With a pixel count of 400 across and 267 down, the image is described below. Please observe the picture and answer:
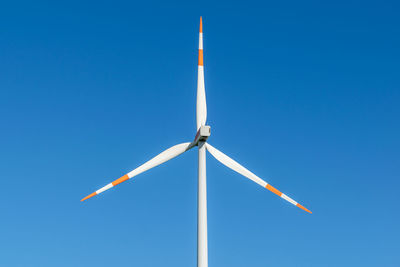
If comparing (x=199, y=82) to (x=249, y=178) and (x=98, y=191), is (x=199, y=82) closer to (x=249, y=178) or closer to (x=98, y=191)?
(x=249, y=178)

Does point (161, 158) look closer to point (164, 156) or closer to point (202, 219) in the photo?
point (164, 156)

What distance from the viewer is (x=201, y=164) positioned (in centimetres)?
4509

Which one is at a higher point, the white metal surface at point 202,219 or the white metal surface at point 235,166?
the white metal surface at point 235,166

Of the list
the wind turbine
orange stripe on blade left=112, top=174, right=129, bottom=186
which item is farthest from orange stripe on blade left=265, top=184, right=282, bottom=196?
orange stripe on blade left=112, top=174, right=129, bottom=186

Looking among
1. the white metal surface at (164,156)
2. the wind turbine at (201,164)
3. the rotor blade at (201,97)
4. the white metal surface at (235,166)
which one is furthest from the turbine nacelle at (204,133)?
the rotor blade at (201,97)

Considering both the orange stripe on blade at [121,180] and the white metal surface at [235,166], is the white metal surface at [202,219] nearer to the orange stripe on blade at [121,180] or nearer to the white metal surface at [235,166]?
the white metal surface at [235,166]

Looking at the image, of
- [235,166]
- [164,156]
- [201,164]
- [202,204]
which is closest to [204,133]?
[201,164]

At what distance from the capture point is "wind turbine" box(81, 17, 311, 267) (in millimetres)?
43156

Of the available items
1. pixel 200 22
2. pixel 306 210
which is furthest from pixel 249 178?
pixel 200 22

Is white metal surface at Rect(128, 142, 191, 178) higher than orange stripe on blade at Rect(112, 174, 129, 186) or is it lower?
higher

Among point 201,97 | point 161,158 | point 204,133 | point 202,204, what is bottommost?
point 202,204

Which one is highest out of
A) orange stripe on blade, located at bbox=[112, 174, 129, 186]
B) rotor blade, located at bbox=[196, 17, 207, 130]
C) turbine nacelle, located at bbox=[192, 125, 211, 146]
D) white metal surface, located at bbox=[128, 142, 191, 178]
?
rotor blade, located at bbox=[196, 17, 207, 130]

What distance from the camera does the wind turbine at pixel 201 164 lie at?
43156 mm

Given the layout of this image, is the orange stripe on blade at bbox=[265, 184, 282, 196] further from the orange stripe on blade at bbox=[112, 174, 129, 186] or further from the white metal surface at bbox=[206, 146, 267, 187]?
the orange stripe on blade at bbox=[112, 174, 129, 186]
